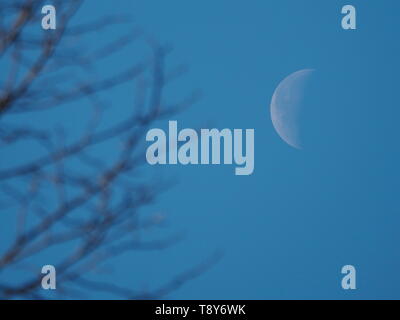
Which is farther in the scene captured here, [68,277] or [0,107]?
[68,277]

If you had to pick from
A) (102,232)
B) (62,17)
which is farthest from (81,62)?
(102,232)

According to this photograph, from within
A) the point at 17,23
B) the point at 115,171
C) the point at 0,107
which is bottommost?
the point at 115,171

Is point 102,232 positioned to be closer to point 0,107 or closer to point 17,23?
point 0,107

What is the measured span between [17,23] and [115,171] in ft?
2.21

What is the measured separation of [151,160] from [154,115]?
33 centimetres

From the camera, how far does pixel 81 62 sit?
3.03m

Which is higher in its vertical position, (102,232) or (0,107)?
(0,107)
